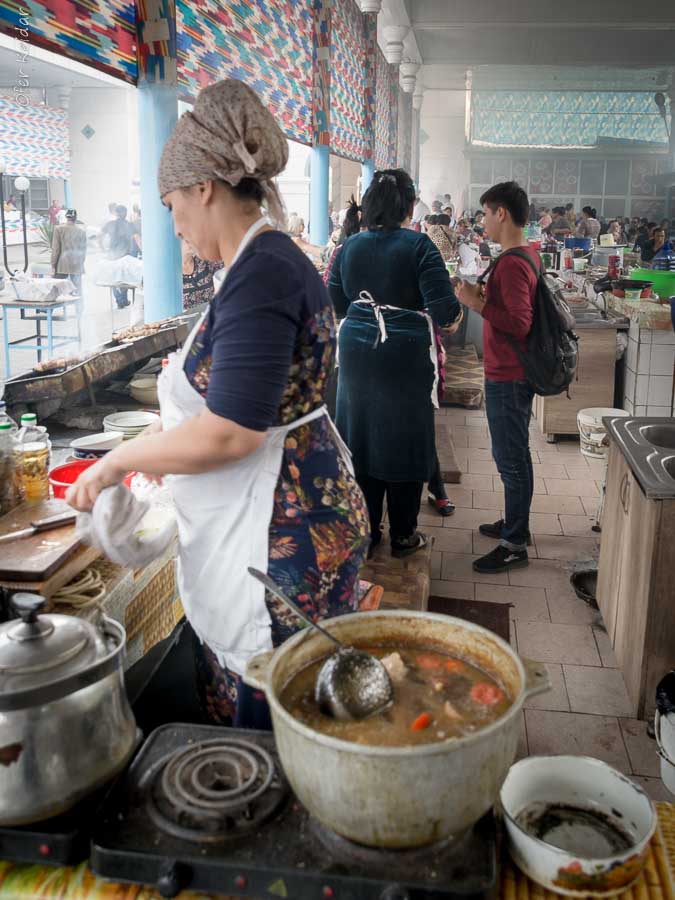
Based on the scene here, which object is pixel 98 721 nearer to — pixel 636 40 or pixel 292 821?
pixel 292 821

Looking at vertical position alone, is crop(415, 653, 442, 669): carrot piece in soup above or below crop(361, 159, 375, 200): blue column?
below

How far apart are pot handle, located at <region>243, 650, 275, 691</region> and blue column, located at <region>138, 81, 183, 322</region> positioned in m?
3.38

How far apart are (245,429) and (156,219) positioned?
3.35 metres

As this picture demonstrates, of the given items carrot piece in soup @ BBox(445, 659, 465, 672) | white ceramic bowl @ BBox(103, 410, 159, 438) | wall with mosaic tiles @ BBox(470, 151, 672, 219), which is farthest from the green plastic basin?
wall with mosaic tiles @ BBox(470, 151, 672, 219)

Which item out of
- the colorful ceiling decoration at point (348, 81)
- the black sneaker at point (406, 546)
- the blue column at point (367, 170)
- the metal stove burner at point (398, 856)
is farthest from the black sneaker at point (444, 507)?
the blue column at point (367, 170)

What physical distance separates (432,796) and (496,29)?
18393mm

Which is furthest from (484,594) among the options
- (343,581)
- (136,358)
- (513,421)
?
(343,581)

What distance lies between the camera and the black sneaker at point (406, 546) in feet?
12.9

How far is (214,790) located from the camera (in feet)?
3.81

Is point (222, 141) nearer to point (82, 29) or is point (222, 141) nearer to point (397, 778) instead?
point (397, 778)

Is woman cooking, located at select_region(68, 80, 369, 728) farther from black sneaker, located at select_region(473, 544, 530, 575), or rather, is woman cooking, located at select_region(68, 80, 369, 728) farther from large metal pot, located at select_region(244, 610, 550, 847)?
black sneaker, located at select_region(473, 544, 530, 575)

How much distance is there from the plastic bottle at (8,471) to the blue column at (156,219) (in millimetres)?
2218

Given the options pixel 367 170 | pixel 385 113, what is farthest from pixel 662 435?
pixel 385 113

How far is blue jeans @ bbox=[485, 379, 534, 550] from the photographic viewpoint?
3.93 m
